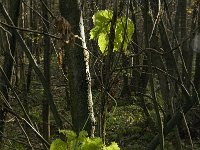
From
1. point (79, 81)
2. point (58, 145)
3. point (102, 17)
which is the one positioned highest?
point (102, 17)

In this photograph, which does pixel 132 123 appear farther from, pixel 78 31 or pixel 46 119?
pixel 78 31

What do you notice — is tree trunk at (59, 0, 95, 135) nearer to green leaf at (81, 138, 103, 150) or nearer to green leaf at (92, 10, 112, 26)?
green leaf at (92, 10, 112, 26)

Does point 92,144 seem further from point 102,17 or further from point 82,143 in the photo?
point 102,17

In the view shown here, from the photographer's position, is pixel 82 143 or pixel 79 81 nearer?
pixel 82 143

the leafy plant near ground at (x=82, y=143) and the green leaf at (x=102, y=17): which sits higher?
the green leaf at (x=102, y=17)

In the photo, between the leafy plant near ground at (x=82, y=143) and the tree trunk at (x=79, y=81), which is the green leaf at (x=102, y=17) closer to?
the tree trunk at (x=79, y=81)

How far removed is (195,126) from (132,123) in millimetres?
1879

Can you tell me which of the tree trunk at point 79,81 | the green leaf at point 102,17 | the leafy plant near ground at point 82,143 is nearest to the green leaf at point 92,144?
the leafy plant near ground at point 82,143

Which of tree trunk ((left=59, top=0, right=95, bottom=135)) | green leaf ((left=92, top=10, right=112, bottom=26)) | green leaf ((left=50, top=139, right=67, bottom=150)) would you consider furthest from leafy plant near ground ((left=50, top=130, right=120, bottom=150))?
green leaf ((left=92, top=10, right=112, bottom=26))

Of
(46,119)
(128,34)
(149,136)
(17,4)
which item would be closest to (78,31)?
(128,34)

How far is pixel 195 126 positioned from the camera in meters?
8.41

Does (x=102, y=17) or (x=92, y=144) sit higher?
(x=102, y=17)

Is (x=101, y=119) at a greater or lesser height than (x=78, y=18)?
lesser


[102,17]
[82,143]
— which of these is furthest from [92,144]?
[102,17]
